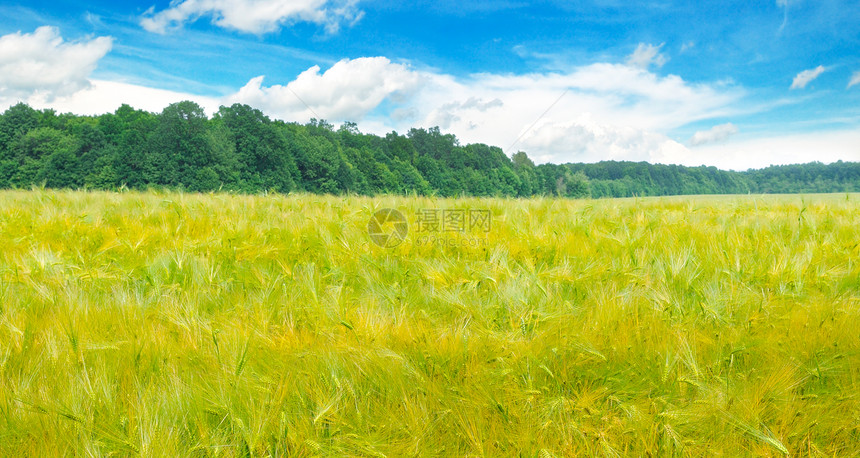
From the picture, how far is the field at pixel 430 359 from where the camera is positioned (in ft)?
3.58

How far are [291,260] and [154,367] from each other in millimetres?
1381

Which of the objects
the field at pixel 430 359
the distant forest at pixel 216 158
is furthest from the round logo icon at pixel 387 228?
the distant forest at pixel 216 158

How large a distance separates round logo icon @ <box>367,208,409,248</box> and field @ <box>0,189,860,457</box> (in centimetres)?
63

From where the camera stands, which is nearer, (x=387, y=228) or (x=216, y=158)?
(x=387, y=228)

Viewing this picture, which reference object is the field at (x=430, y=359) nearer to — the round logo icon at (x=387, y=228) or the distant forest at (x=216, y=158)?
the round logo icon at (x=387, y=228)

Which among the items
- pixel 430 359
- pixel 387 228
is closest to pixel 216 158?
pixel 387 228

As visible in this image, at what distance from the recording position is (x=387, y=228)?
3.49 meters

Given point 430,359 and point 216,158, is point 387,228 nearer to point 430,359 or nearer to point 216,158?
point 430,359

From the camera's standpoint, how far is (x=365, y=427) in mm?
1123

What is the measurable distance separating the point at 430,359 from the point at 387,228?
2.17 m

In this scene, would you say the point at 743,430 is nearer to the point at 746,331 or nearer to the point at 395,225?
the point at 746,331

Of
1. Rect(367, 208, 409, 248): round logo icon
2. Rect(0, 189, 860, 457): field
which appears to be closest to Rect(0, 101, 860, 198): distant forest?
Rect(367, 208, 409, 248): round logo icon

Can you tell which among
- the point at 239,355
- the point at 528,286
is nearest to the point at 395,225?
the point at 528,286

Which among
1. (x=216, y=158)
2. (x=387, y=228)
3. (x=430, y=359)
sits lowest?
(x=430, y=359)
